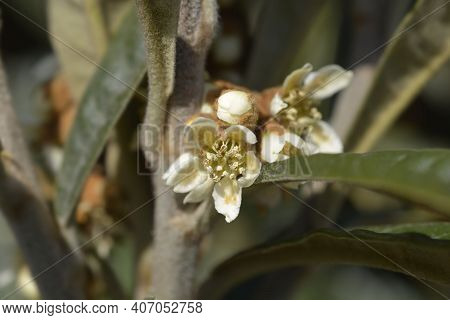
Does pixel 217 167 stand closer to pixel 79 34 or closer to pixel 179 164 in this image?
pixel 179 164

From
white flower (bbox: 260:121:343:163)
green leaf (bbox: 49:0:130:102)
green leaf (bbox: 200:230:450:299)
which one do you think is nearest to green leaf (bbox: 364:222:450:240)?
green leaf (bbox: 200:230:450:299)

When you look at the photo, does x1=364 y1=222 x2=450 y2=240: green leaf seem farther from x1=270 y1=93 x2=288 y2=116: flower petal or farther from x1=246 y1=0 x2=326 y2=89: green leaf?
x1=246 y1=0 x2=326 y2=89: green leaf

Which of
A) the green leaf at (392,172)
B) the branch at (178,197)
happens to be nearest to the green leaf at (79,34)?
the branch at (178,197)

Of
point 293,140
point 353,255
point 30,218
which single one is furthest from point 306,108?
point 30,218
